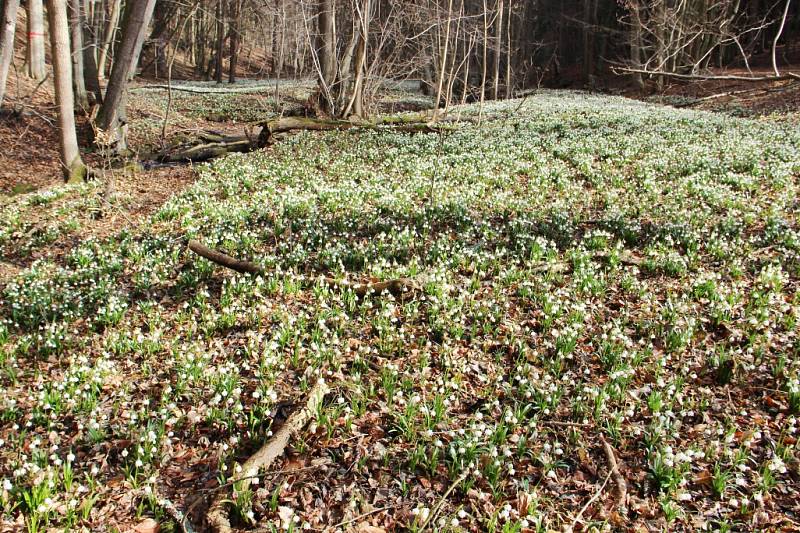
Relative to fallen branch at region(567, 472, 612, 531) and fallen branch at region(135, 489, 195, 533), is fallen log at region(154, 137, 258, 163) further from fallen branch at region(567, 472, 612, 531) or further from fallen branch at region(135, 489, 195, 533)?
fallen branch at region(567, 472, 612, 531)

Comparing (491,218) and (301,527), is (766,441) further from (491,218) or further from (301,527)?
(491,218)

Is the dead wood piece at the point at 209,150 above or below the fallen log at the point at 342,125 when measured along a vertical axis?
below

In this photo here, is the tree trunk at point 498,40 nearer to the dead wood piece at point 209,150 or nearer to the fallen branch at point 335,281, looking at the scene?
the dead wood piece at point 209,150

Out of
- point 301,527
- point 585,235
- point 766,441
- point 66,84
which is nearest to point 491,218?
point 585,235

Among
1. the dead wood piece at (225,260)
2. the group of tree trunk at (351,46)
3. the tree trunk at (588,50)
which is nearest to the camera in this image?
the dead wood piece at (225,260)

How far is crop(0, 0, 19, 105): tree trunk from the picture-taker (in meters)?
8.20

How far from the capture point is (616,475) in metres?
3.84

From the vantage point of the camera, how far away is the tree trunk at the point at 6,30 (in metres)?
8.20

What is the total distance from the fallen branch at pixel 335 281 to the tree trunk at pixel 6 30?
4.81 metres

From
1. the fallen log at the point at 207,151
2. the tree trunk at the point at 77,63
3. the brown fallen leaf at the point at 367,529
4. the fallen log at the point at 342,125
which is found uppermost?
the tree trunk at the point at 77,63

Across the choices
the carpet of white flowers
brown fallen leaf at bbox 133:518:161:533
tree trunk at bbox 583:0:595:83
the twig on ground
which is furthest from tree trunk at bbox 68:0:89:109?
tree trunk at bbox 583:0:595:83

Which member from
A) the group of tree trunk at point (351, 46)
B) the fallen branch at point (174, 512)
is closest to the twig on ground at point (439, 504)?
the fallen branch at point (174, 512)

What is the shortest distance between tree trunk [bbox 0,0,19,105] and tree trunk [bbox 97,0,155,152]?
294cm

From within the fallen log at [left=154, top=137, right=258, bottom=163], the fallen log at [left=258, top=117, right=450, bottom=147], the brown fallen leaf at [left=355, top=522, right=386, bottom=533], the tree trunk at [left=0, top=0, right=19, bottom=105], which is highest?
the tree trunk at [left=0, top=0, right=19, bottom=105]
